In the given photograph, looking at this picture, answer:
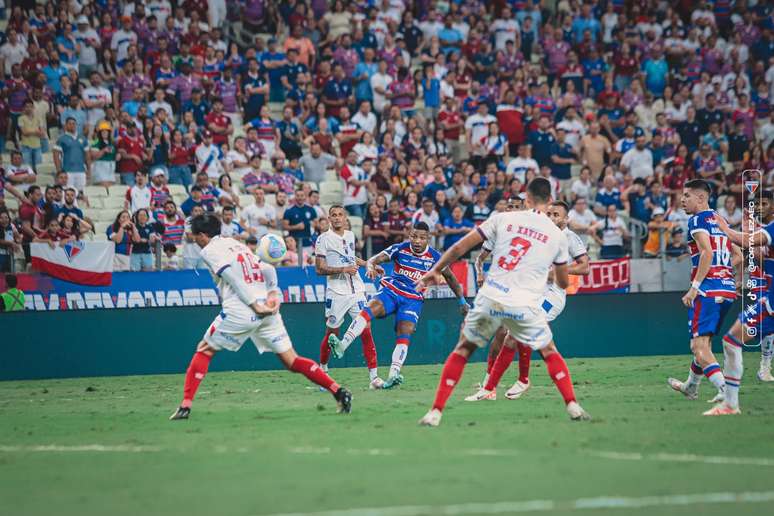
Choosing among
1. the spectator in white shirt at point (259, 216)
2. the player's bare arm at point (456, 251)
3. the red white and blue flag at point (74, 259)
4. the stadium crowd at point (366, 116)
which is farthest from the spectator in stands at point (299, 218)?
the player's bare arm at point (456, 251)

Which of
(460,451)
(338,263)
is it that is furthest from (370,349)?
(460,451)

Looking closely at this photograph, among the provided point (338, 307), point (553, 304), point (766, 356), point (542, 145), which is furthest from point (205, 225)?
point (542, 145)

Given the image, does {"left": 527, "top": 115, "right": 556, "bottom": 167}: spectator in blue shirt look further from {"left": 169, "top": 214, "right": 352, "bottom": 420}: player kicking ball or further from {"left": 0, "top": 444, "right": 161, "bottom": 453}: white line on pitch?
{"left": 0, "top": 444, "right": 161, "bottom": 453}: white line on pitch

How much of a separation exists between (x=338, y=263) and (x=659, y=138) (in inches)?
515

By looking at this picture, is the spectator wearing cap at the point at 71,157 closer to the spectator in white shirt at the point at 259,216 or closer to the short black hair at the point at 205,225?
the spectator in white shirt at the point at 259,216

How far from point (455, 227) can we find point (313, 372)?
11.5 m

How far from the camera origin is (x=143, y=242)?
20.2 m

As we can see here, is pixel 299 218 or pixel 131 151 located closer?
pixel 299 218

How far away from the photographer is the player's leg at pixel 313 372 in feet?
37.5

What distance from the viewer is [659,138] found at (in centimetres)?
2683

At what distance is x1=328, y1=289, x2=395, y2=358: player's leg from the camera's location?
601 inches

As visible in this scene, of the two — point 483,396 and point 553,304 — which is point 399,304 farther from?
point 483,396

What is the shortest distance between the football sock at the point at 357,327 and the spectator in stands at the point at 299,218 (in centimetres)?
604

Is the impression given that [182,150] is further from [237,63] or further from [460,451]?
[460,451]
